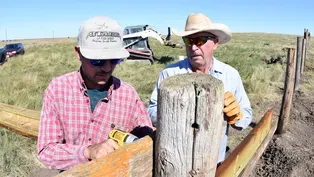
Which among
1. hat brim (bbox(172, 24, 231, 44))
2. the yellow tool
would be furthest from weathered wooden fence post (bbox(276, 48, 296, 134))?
the yellow tool

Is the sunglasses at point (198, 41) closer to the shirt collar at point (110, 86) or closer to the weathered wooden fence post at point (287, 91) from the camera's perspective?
the shirt collar at point (110, 86)

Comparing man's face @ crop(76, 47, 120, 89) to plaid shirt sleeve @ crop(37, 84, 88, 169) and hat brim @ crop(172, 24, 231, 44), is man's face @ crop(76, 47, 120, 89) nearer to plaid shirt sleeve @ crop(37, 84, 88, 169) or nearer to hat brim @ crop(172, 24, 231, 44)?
plaid shirt sleeve @ crop(37, 84, 88, 169)

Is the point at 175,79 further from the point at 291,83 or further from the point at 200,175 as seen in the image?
the point at 291,83

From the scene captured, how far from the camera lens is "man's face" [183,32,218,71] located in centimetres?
253

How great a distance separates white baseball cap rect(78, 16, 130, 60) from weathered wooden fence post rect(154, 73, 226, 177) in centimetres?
62

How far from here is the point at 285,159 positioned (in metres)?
5.12

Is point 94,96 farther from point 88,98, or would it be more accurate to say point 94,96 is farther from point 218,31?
point 218,31

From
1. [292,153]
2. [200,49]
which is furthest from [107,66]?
[292,153]

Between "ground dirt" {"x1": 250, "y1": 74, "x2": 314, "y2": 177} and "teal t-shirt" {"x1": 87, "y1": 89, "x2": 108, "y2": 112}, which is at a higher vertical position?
"teal t-shirt" {"x1": 87, "y1": 89, "x2": 108, "y2": 112}

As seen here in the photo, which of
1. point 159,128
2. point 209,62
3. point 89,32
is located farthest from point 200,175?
point 209,62

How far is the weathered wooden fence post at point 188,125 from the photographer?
3.61 feet

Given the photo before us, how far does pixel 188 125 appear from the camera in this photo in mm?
1121

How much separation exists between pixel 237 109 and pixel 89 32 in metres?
0.91

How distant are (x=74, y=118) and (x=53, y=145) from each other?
0.19m
